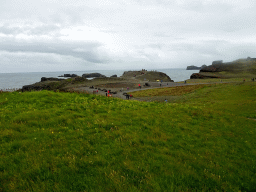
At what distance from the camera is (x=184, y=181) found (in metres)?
4.20

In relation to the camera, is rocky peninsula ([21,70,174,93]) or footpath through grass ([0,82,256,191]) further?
rocky peninsula ([21,70,174,93])

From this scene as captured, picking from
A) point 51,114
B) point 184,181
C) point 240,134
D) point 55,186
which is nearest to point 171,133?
point 184,181

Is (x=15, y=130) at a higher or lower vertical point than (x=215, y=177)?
higher

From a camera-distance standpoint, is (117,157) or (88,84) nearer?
(117,157)

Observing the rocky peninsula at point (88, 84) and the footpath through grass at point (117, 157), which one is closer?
the footpath through grass at point (117, 157)

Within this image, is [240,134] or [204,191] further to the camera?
[240,134]

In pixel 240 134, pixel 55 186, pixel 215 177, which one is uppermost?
pixel 55 186

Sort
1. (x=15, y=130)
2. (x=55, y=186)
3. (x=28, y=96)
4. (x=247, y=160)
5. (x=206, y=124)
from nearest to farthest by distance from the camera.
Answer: (x=55, y=186) → (x=247, y=160) → (x=15, y=130) → (x=206, y=124) → (x=28, y=96)

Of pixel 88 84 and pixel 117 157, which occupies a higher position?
pixel 88 84

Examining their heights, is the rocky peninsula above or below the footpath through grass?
above

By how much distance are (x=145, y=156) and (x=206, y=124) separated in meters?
7.79

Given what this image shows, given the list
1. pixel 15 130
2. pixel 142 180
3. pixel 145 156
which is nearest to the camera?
pixel 142 180

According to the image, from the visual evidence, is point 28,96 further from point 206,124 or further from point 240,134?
point 240,134

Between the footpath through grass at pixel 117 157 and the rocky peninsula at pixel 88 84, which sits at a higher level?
the rocky peninsula at pixel 88 84
